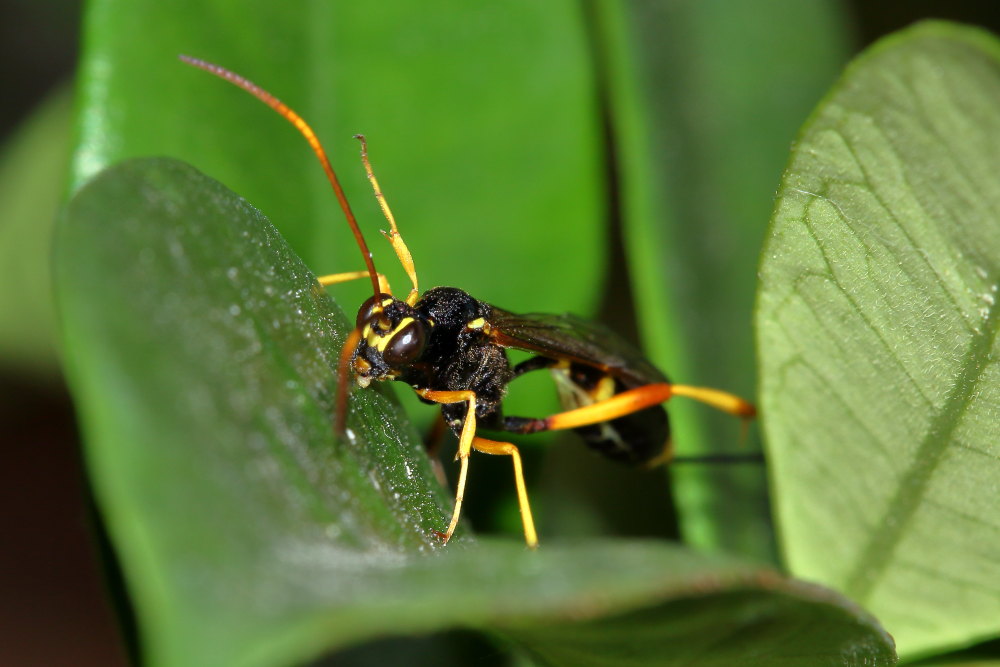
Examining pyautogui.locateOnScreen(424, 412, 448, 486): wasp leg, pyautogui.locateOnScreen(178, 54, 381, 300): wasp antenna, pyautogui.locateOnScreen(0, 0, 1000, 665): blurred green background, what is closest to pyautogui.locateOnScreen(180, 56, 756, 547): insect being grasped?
pyautogui.locateOnScreen(424, 412, 448, 486): wasp leg

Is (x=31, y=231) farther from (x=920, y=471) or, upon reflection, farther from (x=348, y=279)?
(x=920, y=471)

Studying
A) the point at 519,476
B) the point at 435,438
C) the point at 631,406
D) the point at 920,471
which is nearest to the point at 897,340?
the point at 920,471

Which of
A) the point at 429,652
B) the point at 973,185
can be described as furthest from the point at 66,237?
the point at 973,185

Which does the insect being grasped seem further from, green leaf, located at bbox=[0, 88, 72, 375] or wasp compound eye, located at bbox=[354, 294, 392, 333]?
green leaf, located at bbox=[0, 88, 72, 375]

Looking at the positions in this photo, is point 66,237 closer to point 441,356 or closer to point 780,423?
point 780,423

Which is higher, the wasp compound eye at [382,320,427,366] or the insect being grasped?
the wasp compound eye at [382,320,427,366]

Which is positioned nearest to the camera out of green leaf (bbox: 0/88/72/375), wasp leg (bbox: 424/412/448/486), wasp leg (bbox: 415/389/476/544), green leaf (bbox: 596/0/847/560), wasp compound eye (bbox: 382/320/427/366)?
wasp leg (bbox: 415/389/476/544)

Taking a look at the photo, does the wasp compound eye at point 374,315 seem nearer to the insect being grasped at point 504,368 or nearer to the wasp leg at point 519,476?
the insect being grasped at point 504,368
